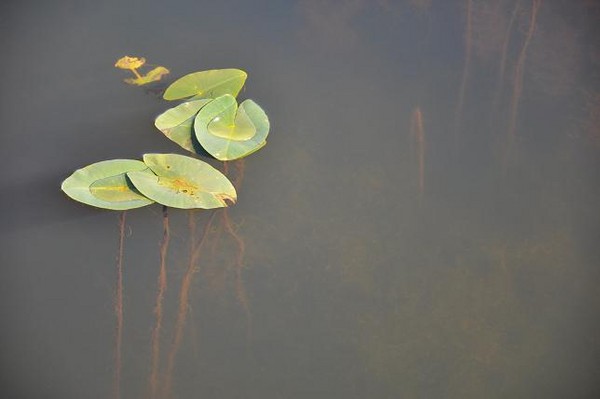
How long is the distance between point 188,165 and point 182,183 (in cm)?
3

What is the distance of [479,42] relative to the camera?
1.35 m

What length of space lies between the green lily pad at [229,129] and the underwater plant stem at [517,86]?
453 mm

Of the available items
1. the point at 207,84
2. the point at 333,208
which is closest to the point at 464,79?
the point at 333,208

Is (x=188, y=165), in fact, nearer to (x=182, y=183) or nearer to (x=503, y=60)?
(x=182, y=183)

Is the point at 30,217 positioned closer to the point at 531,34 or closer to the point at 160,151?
the point at 160,151

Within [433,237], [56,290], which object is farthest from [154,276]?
[433,237]

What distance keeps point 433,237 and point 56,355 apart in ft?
2.21

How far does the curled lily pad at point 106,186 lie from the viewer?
1152 mm

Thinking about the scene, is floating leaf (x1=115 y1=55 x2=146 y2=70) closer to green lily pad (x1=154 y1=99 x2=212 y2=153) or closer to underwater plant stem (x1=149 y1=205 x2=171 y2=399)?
green lily pad (x1=154 y1=99 x2=212 y2=153)

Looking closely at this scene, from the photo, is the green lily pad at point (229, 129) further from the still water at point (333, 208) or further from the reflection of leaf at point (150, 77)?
the reflection of leaf at point (150, 77)

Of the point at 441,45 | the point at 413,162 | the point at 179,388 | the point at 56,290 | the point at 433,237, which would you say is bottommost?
the point at 179,388

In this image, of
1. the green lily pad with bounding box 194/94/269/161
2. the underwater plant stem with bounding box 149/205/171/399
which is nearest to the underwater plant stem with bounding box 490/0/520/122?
the green lily pad with bounding box 194/94/269/161

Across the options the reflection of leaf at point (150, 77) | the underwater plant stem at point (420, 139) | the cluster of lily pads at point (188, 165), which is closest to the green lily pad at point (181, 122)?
the cluster of lily pads at point (188, 165)

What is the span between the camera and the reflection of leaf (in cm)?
129
